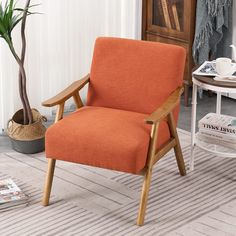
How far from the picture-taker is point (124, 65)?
3.64 meters

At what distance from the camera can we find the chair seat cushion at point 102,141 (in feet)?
10.3

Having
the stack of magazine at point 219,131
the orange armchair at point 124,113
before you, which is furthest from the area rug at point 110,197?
the stack of magazine at point 219,131

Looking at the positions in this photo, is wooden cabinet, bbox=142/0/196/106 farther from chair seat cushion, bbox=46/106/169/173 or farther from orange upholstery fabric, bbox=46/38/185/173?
chair seat cushion, bbox=46/106/169/173

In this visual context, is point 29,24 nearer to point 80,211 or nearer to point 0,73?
point 0,73

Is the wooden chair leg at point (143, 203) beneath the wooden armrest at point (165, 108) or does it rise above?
beneath

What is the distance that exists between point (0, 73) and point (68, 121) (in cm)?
113

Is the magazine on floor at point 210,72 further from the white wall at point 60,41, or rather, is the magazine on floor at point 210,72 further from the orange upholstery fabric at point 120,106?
the white wall at point 60,41

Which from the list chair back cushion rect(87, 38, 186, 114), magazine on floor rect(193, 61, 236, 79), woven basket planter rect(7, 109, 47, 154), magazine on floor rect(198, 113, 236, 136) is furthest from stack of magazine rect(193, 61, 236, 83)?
woven basket planter rect(7, 109, 47, 154)

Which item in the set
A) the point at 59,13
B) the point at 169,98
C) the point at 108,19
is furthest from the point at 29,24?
the point at 169,98

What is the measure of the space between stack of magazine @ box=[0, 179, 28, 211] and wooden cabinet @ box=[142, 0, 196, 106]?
70.3 inches

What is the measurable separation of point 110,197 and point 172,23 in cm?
180

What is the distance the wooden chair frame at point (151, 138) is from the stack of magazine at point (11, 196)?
0.38 ft

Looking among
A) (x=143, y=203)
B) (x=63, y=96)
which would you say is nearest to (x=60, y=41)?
(x=63, y=96)

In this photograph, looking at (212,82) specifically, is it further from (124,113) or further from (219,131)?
(124,113)
